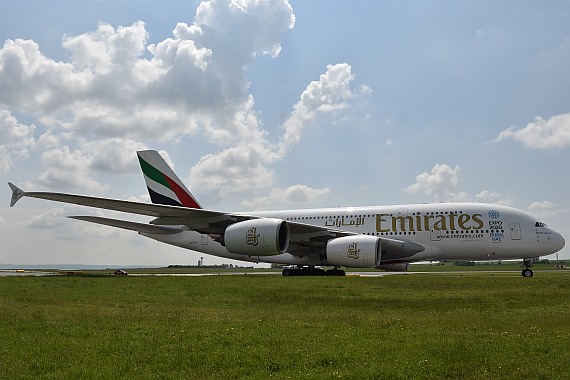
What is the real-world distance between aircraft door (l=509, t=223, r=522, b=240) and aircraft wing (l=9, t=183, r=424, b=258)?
5.11 m

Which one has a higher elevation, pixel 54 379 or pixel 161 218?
pixel 161 218

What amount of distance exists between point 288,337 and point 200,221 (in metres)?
18.7

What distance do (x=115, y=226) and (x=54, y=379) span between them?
80.6ft

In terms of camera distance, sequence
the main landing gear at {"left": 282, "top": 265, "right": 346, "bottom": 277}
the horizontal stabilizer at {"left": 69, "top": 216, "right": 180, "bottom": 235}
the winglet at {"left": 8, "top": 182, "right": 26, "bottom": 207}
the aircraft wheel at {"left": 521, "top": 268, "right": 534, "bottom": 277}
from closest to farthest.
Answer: the winglet at {"left": 8, "top": 182, "right": 26, "bottom": 207}
the horizontal stabilizer at {"left": 69, "top": 216, "right": 180, "bottom": 235}
the aircraft wheel at {"left": 521, "top": 268, "right": 534, "bottom": 277}
the main landing gear at {"left": 282, "top": 265, "right": 346, "bottom": 277}

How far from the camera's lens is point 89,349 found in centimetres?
812

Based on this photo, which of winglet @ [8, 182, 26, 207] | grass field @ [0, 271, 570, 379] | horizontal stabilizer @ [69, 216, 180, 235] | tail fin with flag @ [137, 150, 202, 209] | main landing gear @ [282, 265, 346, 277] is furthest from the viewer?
tail fin with flag @ [137, 150, 202, 209]

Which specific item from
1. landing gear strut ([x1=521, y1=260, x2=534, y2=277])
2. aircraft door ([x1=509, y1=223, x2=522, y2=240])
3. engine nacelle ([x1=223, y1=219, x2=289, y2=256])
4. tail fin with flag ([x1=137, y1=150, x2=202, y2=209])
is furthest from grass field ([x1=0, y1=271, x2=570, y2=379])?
tail fin with flag ([x1=137, y1=150, x2=202, y2=209])

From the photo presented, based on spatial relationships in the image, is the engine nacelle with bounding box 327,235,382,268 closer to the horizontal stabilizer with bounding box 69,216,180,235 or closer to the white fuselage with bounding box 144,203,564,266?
the white fuselage with bounding box 144,203,564,266

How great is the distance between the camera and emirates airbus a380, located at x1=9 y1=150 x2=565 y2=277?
2520 cm

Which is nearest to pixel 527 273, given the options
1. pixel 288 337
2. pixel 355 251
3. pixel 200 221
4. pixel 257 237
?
pixel 355 251

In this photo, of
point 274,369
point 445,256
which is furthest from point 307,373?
point 445,256

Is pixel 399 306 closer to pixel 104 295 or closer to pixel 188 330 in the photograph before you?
pixel 188 330

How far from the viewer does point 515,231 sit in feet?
95.0

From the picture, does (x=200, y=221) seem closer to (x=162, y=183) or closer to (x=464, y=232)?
(x=162, y=183)
